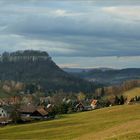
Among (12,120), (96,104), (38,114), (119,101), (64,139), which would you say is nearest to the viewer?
(64,139)

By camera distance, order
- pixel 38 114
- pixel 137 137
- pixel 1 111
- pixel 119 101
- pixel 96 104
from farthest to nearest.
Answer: pixel 96 104, pixel 119 101, pixel 1 111, pixel 38 114, pixel 137 137

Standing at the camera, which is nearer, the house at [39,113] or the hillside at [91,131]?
the hillside at [91,131]

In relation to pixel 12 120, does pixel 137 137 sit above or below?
above

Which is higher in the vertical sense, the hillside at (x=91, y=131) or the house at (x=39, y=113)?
the hillside at (x=91, y=131)

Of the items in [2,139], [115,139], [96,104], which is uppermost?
[115,139]

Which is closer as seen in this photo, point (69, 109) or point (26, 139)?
point (26, 139)

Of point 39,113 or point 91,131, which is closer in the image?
point 91,131

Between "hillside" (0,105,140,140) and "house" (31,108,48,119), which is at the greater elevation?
"hillside" (0,105,140,140)

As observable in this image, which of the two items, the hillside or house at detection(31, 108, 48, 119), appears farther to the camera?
house at detection(31, 108, 48, 119)

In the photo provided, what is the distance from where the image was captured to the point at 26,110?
156125mm

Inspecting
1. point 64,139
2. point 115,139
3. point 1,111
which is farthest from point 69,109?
point 115,139

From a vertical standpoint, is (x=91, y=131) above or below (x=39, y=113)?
above

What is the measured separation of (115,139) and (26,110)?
396 feet

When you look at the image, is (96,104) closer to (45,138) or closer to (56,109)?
(56,109)
